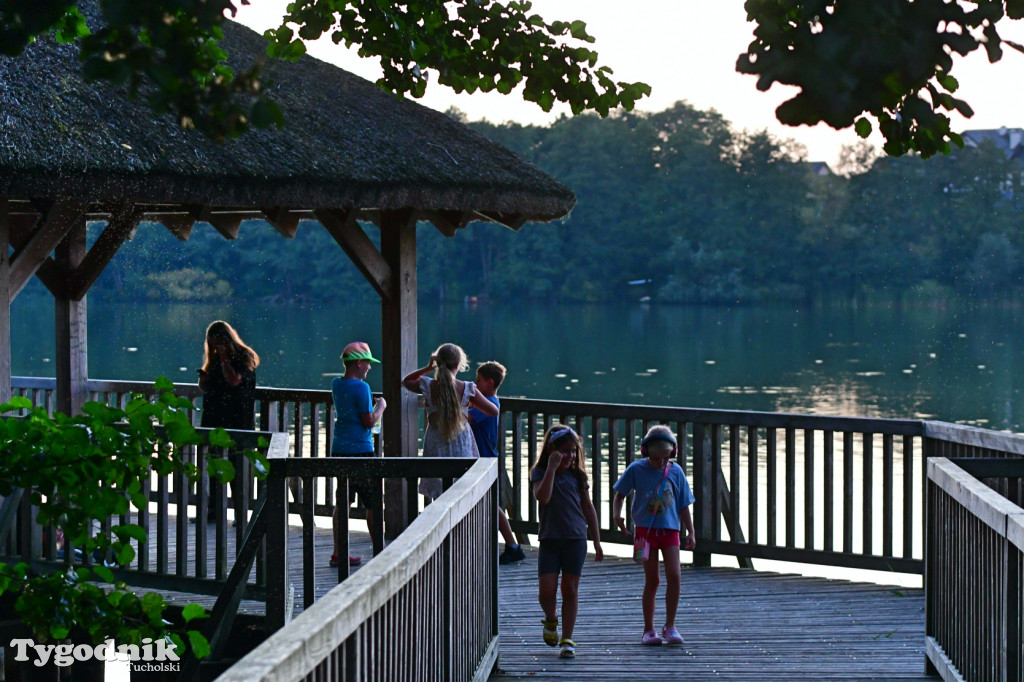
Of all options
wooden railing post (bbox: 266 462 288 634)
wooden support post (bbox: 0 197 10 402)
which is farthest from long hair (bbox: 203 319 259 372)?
wooden railing post (bbox: 266 462 288 634)

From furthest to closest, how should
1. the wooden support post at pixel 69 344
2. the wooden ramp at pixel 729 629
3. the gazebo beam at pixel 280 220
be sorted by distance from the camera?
the wooden support post at pixel 69 344 < the gazebo beam at pixel 280 220 < the wooden ramp at pixel 729 629

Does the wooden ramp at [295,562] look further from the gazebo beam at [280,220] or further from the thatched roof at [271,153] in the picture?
the thatched roof at [271,153]

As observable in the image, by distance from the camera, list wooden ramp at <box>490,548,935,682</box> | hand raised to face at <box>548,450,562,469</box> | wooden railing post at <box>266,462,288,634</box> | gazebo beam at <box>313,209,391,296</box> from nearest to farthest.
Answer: wooden railing post at <box>266,462,288,634</box> → wooden ramp at <box>490,548,935,682</box> → hand raised to face at <box>548,450,562,469</box> → gazebo beam at <box>313,209,391,296</box>

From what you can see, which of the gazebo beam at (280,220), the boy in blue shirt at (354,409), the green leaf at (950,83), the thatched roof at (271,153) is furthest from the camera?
the gazebo beam at (280,220)

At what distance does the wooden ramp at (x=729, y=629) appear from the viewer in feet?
21.2

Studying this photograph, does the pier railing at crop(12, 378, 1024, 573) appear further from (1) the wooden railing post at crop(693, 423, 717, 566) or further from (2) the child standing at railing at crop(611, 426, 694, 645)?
(2) the child standing at railing at crop(611, 426, 694, 645)

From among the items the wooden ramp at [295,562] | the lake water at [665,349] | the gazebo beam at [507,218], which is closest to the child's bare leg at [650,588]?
the wooden ramp at [295,562]

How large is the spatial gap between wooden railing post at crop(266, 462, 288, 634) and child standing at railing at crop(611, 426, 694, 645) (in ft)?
5.48

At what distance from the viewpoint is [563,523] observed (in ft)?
21.8

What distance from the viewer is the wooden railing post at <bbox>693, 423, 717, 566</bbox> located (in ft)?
29.6

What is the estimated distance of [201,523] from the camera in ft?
24.3

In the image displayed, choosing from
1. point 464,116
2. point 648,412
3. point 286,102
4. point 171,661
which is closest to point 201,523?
point 171,661

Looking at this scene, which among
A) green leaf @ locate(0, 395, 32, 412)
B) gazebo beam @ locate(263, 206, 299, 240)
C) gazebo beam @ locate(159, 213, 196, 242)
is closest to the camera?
green leaf @ locate(0, 395, 32, 412)

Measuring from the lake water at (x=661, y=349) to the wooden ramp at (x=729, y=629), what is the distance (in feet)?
72.5
